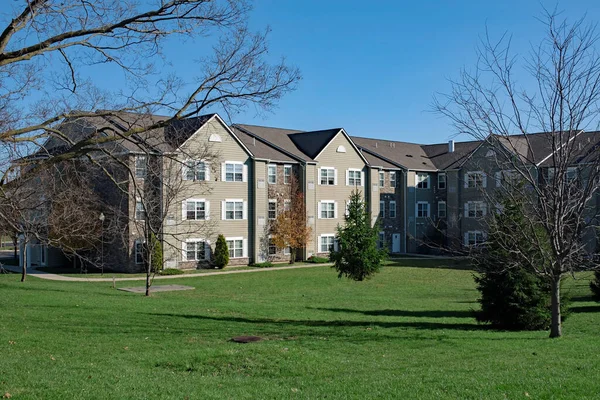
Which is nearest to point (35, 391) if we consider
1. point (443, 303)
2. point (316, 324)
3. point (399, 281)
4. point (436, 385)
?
point (436, 385)

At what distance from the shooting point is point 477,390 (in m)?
7.85

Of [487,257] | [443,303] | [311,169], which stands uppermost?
[311,169]

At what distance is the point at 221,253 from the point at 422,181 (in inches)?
857

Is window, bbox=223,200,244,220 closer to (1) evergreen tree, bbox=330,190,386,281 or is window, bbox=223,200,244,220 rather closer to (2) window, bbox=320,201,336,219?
(2) window, bbox=320,201,336,219

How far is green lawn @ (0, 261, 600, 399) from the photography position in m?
8.10

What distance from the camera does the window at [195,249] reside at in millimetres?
37781

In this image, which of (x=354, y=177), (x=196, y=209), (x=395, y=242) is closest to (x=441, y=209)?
(x=395, y=242)

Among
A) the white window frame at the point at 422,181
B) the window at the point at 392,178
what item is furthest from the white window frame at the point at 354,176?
the white window frame at the point at 422,181

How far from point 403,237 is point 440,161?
8.34 meters

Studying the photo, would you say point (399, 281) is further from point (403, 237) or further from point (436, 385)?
point (436, 385)

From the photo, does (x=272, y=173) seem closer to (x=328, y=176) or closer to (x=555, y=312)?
(x=328, y=176)

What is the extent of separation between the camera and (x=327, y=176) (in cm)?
4553

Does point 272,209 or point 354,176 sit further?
point 354,176

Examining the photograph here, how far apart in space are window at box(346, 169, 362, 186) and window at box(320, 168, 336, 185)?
4.99 ft
